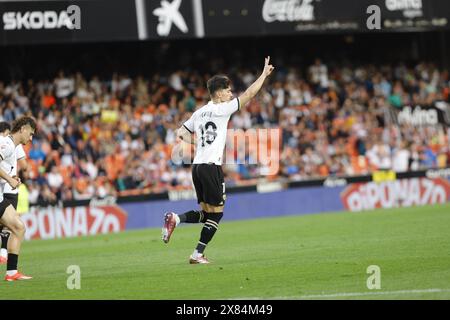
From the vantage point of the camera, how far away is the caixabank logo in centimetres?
2773

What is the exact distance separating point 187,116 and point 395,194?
22.8ft

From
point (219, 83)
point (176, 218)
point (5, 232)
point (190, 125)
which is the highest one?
point (219, 83)

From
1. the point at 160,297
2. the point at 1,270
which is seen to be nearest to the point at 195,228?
the point at 1,270

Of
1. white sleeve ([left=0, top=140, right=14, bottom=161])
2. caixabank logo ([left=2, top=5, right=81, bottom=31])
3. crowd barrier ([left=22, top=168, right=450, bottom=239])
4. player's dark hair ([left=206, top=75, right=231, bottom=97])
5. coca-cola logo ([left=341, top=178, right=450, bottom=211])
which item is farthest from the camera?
coca-cola logo ([left=341, top=178, right=450, bottom=211])

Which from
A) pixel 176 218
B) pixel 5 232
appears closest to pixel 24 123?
pixel 176 218

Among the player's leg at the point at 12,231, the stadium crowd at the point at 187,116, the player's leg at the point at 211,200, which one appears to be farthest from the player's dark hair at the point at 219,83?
→ the stadium crowd at the point at 187,116

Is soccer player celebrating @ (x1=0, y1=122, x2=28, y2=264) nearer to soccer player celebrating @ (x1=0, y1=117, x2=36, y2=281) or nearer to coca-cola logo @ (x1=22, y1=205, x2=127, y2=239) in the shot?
soccer player celebrating @ (x1=0, y1=117, x2=36, y2=281)

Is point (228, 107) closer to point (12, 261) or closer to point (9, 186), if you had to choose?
point (12, 261)

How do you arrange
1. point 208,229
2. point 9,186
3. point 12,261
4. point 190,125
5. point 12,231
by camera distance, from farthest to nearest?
1. point 9,186
2. point 190,125
3. point 208,229
4. point 12,261
5. point 12,231

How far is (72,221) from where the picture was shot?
2533 cm

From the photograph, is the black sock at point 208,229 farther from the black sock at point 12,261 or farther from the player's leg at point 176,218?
the black sock at point 12,261

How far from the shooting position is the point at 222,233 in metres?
21.2

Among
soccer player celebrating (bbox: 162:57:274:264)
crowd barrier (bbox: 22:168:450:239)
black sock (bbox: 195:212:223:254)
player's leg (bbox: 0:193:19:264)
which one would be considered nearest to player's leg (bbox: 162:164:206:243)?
soccer player celebrating (bbox: 162:57:274:264)

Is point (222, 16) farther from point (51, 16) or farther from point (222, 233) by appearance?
point (222, 233)
